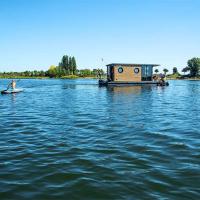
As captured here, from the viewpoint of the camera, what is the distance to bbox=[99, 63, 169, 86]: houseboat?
6506cm

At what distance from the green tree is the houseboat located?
11740cm

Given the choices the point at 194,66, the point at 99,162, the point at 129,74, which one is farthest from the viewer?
the point at 194,66

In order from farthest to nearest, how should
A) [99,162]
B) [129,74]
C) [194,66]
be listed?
1. [194,66]
2. [129,74]
3. [99,162]

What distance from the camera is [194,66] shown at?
177 meters

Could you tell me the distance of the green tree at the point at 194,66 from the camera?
574 feet

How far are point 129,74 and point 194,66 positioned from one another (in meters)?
123

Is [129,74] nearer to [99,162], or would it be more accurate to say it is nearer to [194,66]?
[99,162]

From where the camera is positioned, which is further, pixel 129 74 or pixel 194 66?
pixel 194 66

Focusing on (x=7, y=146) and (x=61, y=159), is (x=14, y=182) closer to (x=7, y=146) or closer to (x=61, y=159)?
(x=61, y=159)

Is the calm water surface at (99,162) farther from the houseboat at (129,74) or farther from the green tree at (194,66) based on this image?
the green tree at (194,66)

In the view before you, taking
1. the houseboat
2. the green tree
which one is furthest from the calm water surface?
the green tree

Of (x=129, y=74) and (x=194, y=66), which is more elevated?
(x=194, y=66)

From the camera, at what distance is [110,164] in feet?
31.3

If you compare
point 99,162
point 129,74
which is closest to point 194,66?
point 129,74
